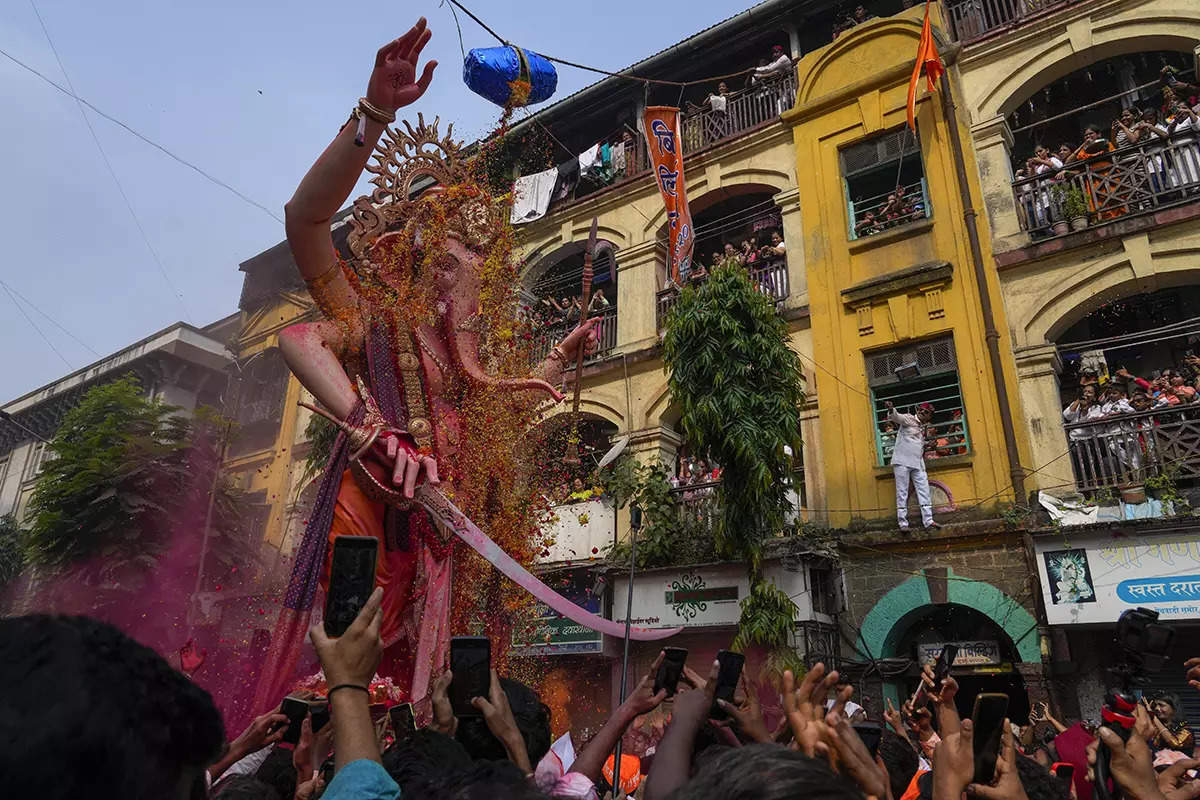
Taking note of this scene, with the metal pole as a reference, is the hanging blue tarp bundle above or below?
above

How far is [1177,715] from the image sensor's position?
30.2 feet

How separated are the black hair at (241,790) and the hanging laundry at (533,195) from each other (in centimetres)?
1471

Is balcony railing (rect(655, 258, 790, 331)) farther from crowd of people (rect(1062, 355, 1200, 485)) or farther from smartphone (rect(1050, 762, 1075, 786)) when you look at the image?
smartphone (rect(1050, 762, 1075, 786))

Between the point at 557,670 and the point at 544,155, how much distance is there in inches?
415

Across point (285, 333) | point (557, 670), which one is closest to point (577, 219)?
point (557, 670)

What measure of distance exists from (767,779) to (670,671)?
1488 millimetres

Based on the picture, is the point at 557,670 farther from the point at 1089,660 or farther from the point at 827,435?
the point at 1089,660

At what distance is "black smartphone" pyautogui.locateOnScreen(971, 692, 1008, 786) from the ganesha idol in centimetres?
261

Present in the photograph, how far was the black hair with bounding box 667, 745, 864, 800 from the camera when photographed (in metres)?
1.13

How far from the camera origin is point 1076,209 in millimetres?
11062

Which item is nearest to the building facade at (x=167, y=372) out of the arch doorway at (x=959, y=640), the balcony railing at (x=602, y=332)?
the balcony railing at (x=602, y=332)

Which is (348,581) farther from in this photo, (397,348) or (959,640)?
(959,640)

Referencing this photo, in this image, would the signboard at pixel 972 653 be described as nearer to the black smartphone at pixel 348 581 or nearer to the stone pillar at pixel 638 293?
the stone pillar at pixel 638 293

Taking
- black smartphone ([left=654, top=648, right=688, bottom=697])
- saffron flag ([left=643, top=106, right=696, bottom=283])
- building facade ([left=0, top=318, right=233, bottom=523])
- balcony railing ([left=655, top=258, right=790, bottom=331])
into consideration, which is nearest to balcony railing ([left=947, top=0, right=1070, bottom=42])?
balcony railing ([left=655, top=258, right=790, bottom=331])
